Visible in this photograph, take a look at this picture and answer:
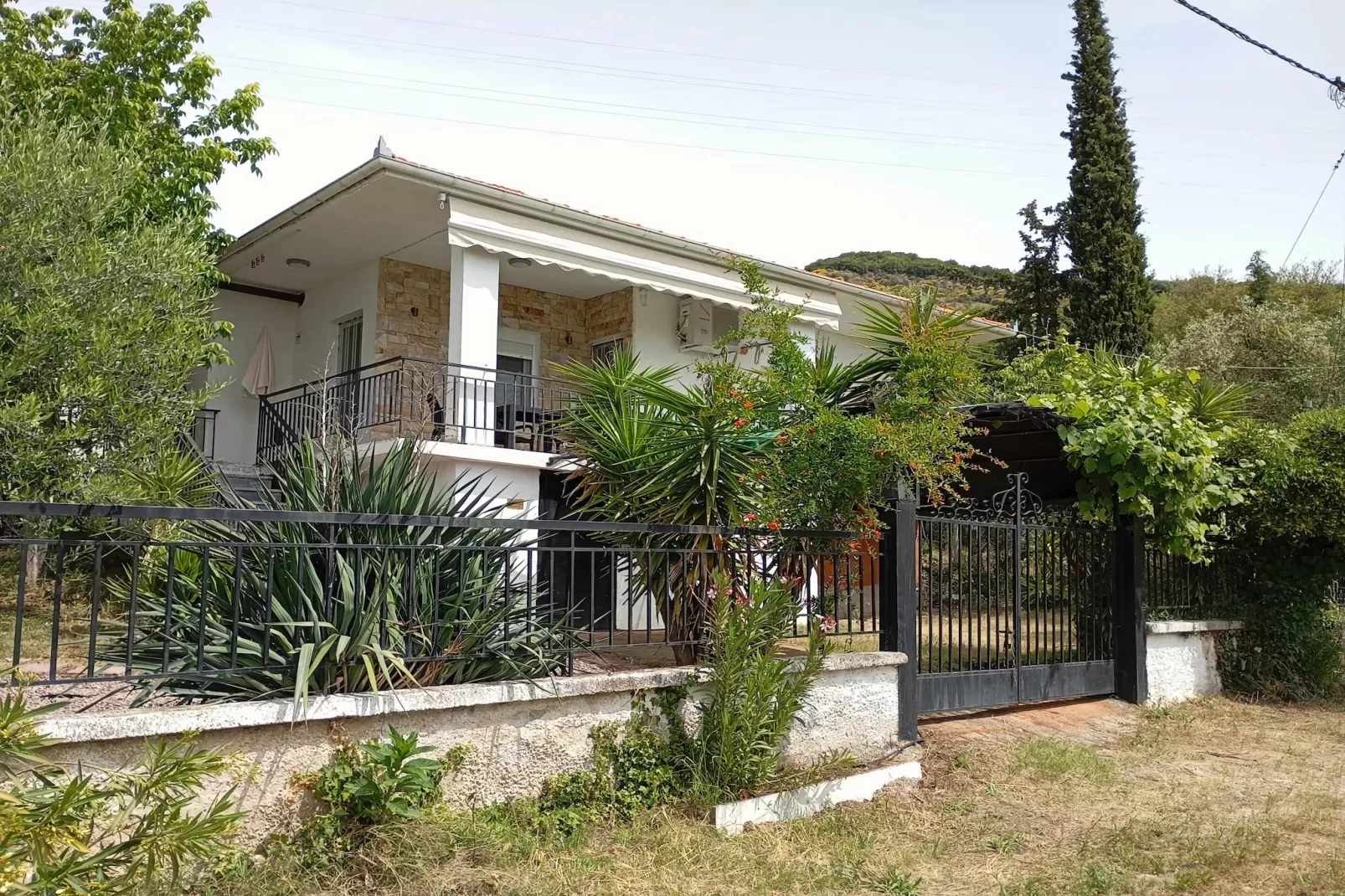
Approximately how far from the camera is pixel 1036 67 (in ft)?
30.3

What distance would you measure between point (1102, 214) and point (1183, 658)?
1434 cm

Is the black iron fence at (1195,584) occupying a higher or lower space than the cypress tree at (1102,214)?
lower

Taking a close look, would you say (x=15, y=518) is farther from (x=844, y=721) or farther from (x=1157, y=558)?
(x=1157, y=558)

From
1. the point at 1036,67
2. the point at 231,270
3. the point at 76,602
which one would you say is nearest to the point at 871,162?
the point at 1036,67

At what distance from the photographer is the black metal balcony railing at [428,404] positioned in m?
10.5

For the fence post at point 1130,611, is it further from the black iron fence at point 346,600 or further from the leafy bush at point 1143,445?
the black iron fence at point 346,600

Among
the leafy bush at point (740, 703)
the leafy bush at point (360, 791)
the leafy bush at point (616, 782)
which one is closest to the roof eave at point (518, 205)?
the leafy bush at point (740, 703)

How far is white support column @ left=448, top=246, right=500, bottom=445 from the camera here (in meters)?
10.6

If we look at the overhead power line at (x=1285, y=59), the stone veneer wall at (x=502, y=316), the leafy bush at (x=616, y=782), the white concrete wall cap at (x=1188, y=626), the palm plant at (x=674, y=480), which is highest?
Result: the overhead power line at (x=1285, y=59)

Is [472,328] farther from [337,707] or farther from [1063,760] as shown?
[1063,760]

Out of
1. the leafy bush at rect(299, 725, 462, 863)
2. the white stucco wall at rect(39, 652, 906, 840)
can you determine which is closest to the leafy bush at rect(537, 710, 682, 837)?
the white stucco wall at rect(39, 652, 906, 840)

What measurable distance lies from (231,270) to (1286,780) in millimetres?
13293

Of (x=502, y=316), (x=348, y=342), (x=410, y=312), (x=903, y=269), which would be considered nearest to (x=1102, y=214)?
(x=502, y=316)

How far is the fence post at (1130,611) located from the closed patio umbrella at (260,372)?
36.2 feet
